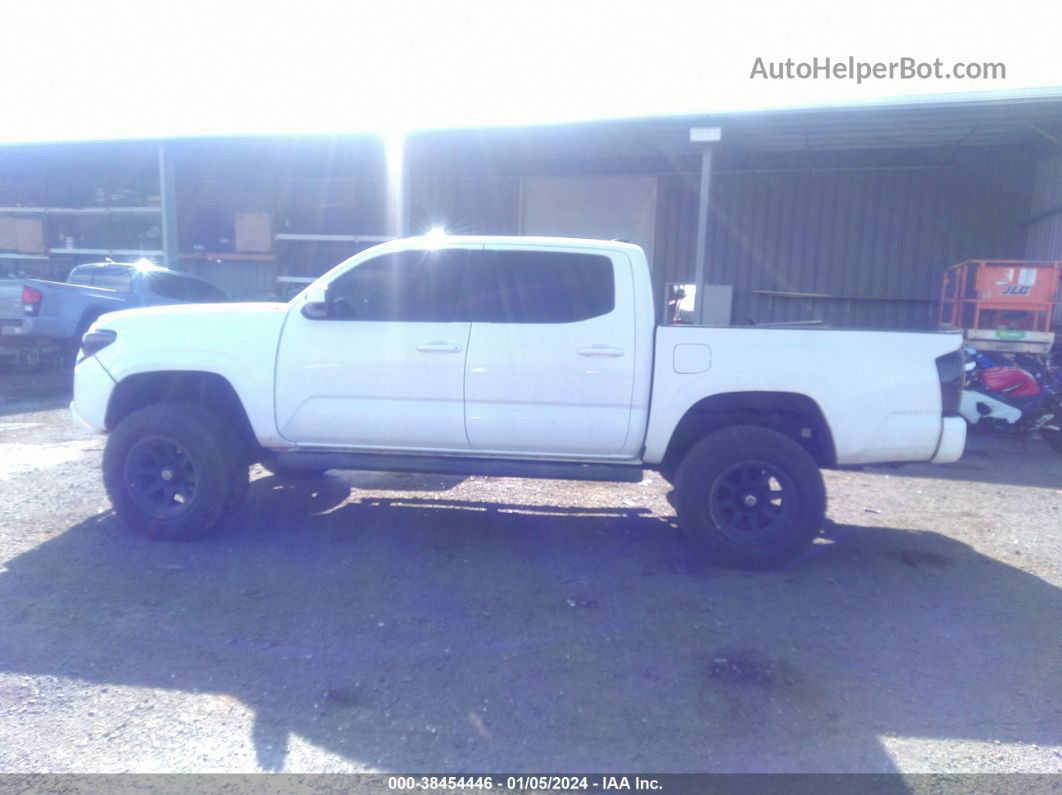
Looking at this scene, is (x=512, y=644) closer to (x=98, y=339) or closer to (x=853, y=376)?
(x=853, y=376)

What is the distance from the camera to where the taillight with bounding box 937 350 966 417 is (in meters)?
5.10

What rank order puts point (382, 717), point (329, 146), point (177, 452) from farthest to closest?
1. point (329, 146)
2. point (177, 452)
3. point (382, 717)

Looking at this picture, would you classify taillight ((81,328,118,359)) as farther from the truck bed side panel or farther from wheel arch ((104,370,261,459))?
the truck bed side panel

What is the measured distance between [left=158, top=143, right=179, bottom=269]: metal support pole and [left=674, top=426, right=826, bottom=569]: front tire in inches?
576

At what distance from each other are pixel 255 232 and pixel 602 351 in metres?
16.5

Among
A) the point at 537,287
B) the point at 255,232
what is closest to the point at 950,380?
the point at 537,287

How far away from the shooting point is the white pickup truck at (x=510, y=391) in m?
5.09

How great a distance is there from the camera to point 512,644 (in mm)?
4078

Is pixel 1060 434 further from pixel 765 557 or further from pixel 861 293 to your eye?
pixel 861 293

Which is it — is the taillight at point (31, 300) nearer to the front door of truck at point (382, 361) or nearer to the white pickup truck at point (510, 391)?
the white pickup truck at point (510, 391)

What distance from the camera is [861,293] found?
1669cm

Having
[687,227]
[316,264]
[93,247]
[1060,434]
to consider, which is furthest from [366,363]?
[93,247]

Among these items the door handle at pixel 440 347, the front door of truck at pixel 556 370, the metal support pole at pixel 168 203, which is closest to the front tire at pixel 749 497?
the front door of truck at pixel 556 370

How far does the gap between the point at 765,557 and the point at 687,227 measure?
1325 centimetres
